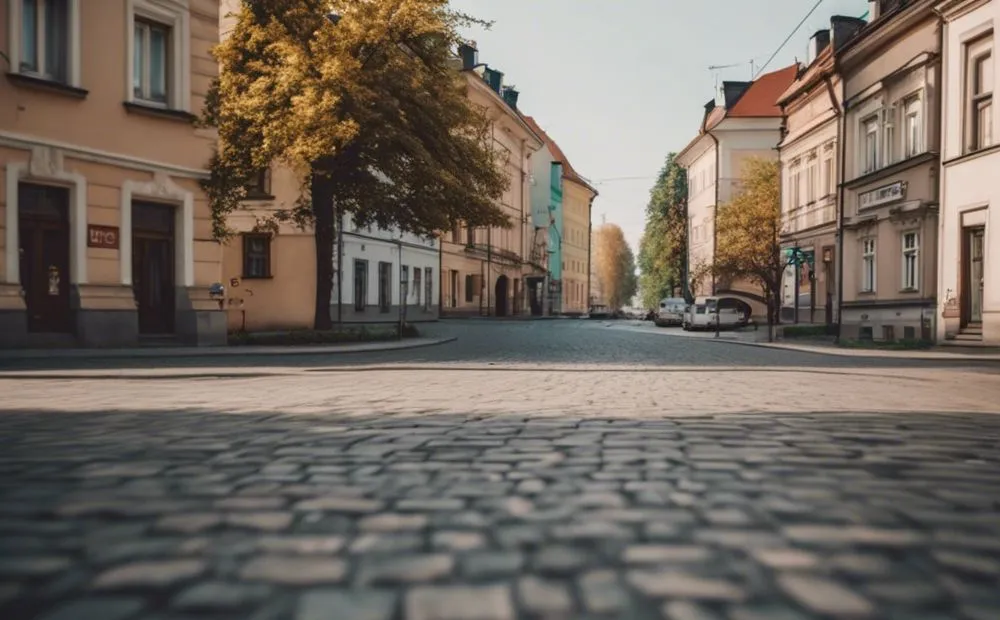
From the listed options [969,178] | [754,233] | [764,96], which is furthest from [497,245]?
[969,178]

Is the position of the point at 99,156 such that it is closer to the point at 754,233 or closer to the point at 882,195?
the point at 882,195

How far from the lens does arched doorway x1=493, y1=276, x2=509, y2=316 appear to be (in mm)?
66750

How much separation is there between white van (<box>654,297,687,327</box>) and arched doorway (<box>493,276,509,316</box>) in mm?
18190

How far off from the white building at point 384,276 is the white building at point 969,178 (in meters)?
19.3

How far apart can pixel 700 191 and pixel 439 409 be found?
59.5 meters

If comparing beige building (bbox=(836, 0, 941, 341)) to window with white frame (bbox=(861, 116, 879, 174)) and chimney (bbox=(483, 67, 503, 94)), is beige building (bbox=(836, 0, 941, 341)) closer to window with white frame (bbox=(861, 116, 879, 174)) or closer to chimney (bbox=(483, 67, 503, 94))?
window with white frame (bbox=(861, 116, 879, 174))

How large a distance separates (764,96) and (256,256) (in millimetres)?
36897

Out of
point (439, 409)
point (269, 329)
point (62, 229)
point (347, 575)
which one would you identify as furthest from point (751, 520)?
point (269, 329)

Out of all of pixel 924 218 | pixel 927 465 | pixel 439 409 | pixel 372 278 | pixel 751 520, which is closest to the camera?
pixel 751 520

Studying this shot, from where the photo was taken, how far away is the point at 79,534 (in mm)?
3760

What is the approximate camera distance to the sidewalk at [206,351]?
17016 millimetres

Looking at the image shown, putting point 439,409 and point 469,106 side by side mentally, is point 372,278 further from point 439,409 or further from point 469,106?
point 439,409

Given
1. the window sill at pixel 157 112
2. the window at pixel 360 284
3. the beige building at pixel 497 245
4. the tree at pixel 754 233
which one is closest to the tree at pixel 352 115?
the window sill at pixel 157 112

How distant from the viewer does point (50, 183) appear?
18609mm
